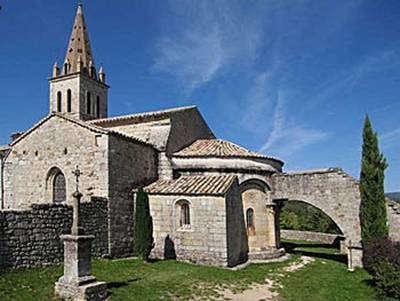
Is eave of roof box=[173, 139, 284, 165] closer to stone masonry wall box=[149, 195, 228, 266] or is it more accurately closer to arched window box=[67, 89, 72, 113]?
stone masonry wall box=[149, 195, 228, 266]

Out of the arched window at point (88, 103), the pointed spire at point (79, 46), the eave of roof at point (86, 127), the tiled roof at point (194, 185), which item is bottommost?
the tiled roof at point (194, 185)

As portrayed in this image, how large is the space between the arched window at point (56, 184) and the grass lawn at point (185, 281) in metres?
4.68

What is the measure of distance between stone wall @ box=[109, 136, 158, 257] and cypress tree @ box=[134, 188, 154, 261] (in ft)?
2.49

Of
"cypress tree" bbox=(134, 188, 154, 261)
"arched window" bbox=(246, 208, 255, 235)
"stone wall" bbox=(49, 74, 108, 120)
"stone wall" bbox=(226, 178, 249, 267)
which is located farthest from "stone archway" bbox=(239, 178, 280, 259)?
"stone wall" bbox=(49, 74, 108, 120)

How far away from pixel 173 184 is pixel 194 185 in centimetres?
122

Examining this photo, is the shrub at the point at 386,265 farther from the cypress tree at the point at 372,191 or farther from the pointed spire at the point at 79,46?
the pointed spire at the point at 79,46

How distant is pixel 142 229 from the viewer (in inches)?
658

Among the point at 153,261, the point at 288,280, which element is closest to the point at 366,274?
the point at 288,280

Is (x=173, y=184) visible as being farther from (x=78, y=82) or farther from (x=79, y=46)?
(x=79, y=46)

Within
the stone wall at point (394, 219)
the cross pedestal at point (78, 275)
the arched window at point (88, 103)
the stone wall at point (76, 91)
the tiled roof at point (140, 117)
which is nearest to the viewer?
the cross pedestal at point (78, 275)

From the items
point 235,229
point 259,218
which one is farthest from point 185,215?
point 259,218

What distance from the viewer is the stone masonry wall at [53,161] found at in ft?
55.7

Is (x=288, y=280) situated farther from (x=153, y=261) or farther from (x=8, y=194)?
(x=8, y=194)

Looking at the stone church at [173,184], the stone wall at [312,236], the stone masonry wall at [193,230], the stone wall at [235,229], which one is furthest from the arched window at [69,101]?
the stone wall at [312,236]
